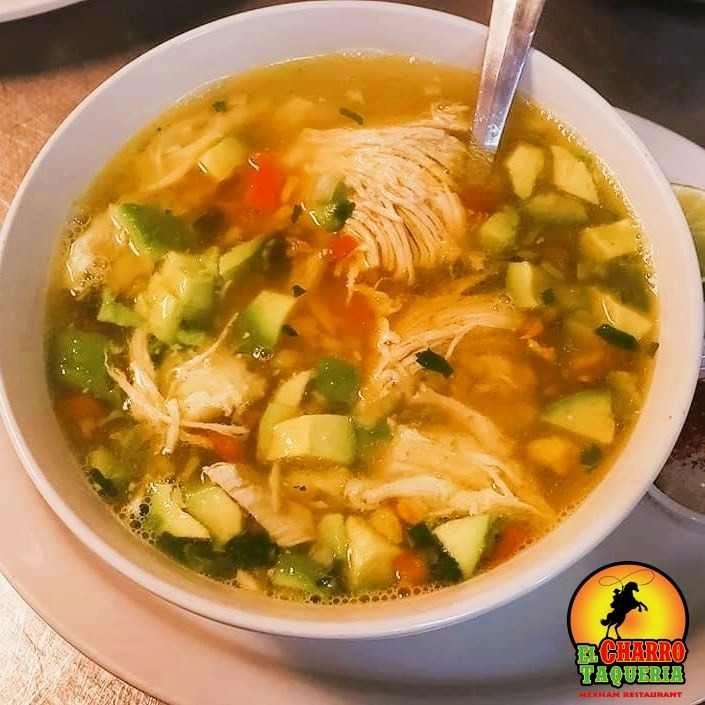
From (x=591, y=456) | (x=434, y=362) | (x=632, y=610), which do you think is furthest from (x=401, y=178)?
(x=632, y=610)

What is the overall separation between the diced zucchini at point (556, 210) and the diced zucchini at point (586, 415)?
0.29m

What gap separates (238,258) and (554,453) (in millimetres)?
557

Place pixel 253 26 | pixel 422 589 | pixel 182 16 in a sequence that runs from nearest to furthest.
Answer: pixel 422 589 < pixel 253 26 < pixel 182 16

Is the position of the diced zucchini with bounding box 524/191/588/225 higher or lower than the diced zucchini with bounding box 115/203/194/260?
higher

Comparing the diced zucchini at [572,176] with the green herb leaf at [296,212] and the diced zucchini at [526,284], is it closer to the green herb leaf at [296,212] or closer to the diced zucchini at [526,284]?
the diced zucchini at [526,284]

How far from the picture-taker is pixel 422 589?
1098mm

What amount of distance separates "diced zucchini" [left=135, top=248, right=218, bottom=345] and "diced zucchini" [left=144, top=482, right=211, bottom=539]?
23 centimetres

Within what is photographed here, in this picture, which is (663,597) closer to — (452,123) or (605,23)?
(452,123)

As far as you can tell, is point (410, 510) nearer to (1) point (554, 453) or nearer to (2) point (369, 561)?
(2) point (369, 561)

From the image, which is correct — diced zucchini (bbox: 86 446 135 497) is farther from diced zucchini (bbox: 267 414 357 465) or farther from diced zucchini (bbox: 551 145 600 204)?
diced zucchini (bbox: 551 145 600 204)

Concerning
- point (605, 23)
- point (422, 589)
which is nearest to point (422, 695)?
point (422, 589)

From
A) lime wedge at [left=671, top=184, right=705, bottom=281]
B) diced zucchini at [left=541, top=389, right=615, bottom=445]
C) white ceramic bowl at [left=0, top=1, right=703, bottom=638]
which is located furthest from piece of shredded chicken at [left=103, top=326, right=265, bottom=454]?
lime wedge at [left=671, top=184, right=705, bottom=281]

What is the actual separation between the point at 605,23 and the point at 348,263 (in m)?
0.97

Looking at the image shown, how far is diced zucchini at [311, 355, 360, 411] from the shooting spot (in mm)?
1219
